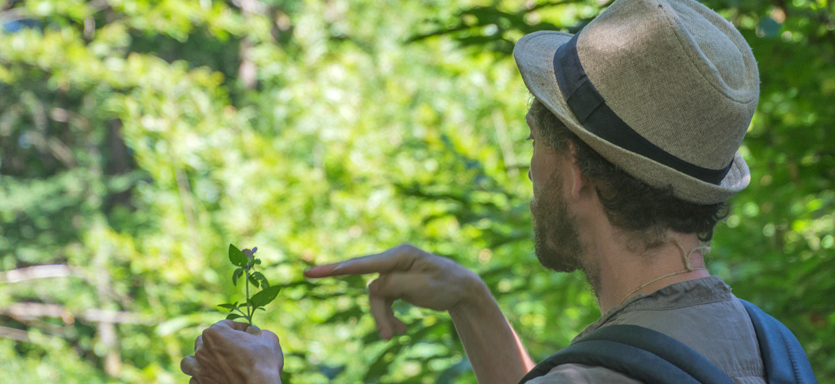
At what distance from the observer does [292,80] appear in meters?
4.89

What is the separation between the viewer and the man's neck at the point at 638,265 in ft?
3.21

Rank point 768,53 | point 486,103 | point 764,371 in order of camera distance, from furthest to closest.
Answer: point 486,103 < point 768,53 < point 764,371

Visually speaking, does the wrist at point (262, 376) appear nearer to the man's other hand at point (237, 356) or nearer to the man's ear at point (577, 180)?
the man's other hand at point (237, 356)

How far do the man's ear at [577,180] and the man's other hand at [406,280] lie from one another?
30cm

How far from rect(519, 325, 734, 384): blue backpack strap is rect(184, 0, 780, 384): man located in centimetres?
2

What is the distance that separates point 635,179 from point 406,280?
1.40ft

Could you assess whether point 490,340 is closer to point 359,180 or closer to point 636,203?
point 636,203

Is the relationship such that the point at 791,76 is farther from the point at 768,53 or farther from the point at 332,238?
the point at 332,238

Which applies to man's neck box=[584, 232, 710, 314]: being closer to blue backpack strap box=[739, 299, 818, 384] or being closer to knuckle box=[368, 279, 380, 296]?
blue backpack strap box=[739, 299, 818, 384]

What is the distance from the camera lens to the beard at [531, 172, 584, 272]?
105 centimetres

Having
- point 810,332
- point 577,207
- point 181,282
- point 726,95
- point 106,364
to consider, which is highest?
point 726,95

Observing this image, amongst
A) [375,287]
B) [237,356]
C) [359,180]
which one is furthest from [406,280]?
[359,180]

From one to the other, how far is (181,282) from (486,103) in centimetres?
231

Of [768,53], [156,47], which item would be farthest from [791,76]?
[156,47]
